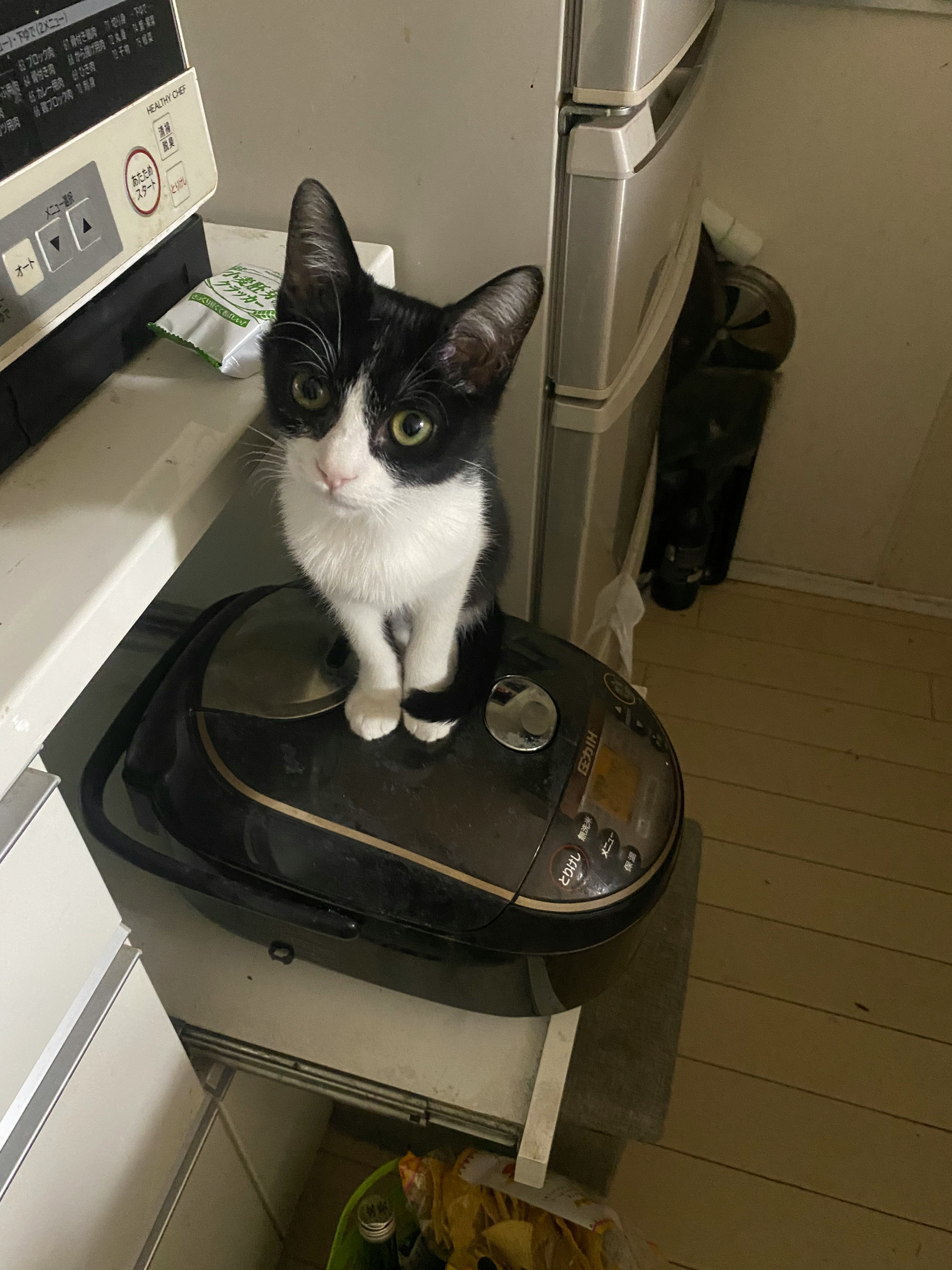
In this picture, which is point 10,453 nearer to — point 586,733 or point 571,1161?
point 586,733

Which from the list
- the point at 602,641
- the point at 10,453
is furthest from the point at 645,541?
the point at 10,453

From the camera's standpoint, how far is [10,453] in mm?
541

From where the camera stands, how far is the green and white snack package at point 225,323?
0.62 metres

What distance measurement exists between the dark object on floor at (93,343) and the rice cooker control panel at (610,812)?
470 mm

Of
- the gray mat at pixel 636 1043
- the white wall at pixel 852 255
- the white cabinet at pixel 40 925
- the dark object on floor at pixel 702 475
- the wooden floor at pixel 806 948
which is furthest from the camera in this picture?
the dark object on floor at pixel 702 475

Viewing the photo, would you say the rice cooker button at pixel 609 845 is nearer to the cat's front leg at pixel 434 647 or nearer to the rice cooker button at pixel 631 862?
the rice cooker button at pixel 631 862

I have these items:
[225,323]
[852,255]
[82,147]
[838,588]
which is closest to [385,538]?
[225,323]

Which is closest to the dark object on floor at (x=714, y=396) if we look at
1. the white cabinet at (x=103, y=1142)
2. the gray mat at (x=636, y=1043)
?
the gray mat at (x=636, y=1043)

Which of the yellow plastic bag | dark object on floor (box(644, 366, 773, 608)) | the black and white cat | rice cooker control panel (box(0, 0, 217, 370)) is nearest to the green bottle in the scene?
the yellow plastic bag

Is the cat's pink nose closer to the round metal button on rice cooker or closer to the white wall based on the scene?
the round metal button on rice cooker

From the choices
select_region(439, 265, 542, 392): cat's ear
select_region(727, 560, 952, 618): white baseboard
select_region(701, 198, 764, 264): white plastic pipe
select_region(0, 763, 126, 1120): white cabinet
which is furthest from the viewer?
select_region(727, 560, 952, 618): white baseboard

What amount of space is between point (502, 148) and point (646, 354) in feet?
1.09

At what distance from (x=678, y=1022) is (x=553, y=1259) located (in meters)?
0.26

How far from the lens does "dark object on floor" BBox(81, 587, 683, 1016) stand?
68 centimetres
